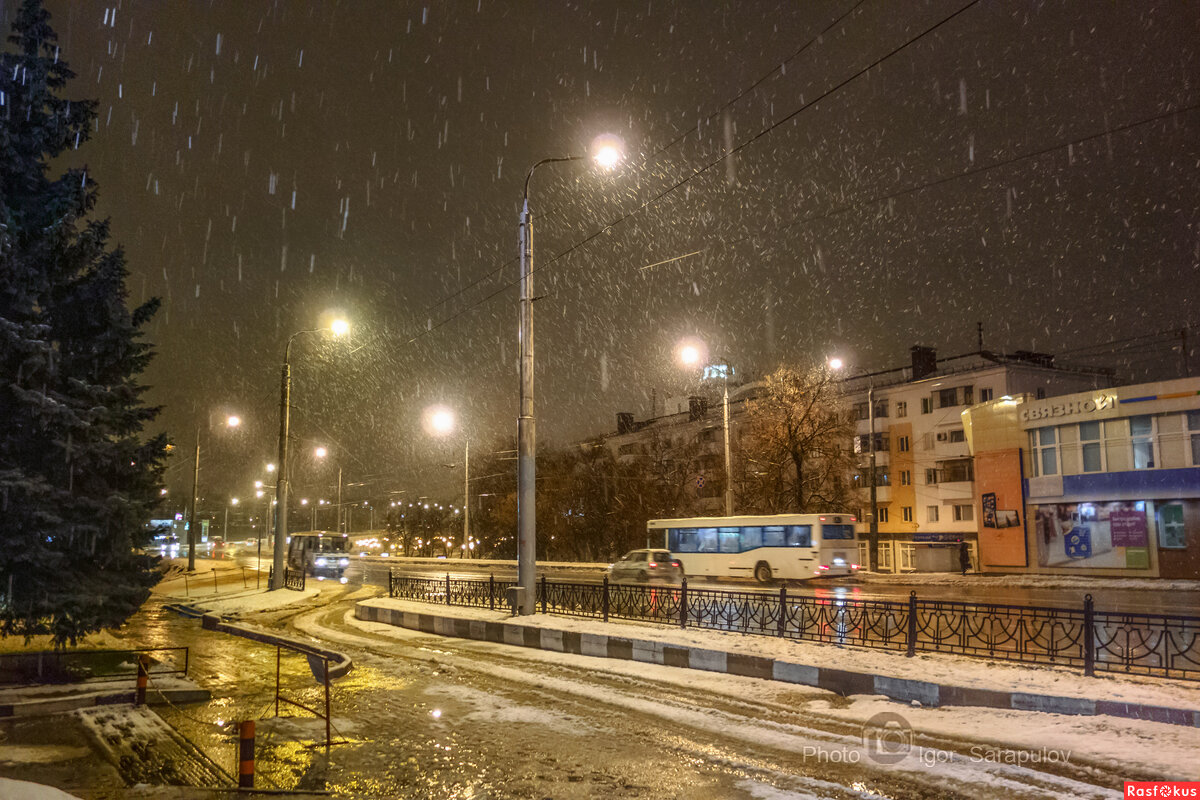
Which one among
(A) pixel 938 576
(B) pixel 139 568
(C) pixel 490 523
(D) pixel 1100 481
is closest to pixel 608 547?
(C) pixel 490 523

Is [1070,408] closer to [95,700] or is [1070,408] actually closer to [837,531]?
[837,531]

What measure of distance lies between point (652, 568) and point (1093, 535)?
20576 millimetres

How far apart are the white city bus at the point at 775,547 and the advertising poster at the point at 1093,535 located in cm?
1077

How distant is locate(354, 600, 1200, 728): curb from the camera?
8240 millimetres

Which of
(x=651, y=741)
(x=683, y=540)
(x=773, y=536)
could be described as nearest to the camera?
(x=651, y=741)

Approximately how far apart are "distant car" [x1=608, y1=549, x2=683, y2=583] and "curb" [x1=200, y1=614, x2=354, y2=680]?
44.6 ft

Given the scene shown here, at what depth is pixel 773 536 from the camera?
3216 centimetres

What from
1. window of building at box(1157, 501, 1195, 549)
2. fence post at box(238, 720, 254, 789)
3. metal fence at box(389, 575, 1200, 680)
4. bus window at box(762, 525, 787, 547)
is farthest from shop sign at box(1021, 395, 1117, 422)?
fence post at box(238, 720, 254, 789)

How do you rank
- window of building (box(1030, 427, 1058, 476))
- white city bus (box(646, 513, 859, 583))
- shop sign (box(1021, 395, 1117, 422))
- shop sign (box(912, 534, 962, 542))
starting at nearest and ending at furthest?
white city bus (box(646, 513, 859, 583)), shop sign (box(1021, 395, 1117, 422)), window of building (box(1030, 427, 1058, 476)), shop sign (box(912, 534, 962, 542))

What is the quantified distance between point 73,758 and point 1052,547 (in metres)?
38.6

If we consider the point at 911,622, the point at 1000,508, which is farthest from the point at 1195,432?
the point at 911,622

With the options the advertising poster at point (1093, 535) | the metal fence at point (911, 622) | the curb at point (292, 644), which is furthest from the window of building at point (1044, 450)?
the curb at point (292, 644)

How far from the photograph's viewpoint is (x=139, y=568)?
10.7 meters

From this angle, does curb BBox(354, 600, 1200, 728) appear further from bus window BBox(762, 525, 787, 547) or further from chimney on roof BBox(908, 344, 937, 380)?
chimney on roof BBox(908, 344, 937, 380)
